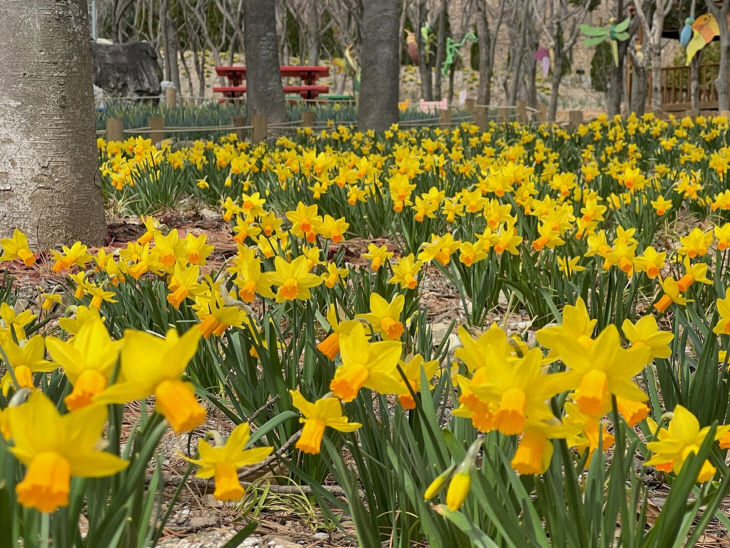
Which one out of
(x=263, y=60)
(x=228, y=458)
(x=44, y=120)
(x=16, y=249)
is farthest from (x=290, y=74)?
(x=228, y=458)

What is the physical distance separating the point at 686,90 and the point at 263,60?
18219 mm

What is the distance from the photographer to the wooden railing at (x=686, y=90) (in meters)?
22.0

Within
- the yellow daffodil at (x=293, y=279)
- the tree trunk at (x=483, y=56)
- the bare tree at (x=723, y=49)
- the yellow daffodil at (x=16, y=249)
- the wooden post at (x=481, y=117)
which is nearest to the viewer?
the yellow daffodil at (x=293, y=279)

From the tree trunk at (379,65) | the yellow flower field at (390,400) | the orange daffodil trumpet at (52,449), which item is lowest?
the yellow flower field at (390,400)

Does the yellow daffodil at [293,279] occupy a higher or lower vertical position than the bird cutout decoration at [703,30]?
lower

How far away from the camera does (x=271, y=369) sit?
5.16 ft

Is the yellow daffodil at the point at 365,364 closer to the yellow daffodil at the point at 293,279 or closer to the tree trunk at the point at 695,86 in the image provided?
the yellow daffodil at the point at 293,279

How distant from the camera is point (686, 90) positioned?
23781mm

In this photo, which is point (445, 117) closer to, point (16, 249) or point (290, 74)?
point (290, 74)

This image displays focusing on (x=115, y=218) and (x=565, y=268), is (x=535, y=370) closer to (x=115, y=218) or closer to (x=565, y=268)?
(x=565, y=268)

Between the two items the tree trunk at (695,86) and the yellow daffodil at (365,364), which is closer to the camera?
the yellow daffodil at (365,364)

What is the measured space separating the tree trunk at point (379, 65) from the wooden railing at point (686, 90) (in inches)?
568

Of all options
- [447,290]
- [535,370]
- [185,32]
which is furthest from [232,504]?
[185,32]

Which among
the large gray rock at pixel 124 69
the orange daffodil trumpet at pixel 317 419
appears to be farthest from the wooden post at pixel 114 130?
the large gray rock at pixel 124 69
